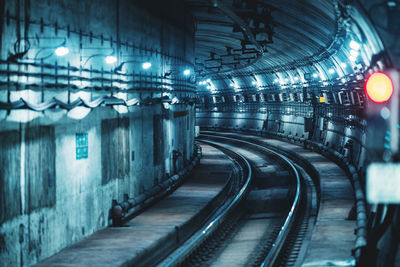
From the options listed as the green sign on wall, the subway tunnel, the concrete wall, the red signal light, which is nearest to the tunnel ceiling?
the subway tunnel

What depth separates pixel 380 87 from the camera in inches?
248

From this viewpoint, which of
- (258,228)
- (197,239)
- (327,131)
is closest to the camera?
(197,239)

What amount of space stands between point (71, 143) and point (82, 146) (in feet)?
1.81

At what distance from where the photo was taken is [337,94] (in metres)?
27.6

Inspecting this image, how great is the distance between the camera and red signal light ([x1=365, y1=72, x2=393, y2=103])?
20.6 ft

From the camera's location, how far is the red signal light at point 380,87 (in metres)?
6.29

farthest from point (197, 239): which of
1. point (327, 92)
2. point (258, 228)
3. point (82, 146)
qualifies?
point (327, 92)

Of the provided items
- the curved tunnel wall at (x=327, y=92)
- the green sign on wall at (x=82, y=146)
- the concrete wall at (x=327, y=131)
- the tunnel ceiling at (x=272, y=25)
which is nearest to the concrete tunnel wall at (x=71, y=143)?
the green sign on wall at (x=82, y=146)

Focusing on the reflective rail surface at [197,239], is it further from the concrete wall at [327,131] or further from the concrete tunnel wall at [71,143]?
the concrete wall at [327,131]

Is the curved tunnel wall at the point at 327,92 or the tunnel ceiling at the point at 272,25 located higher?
the tunnel ceiling at the point at 272,25

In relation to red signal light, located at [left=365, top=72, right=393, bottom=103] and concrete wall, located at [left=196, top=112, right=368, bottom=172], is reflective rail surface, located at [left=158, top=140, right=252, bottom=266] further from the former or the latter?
red signal light, located at [left=365, top=72, right=393, bottom=103]

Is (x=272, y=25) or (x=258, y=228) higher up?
(x=272, y=25)

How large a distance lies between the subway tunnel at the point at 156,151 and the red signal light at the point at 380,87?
0.01 m

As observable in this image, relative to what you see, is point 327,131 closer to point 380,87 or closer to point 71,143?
point 71,143
